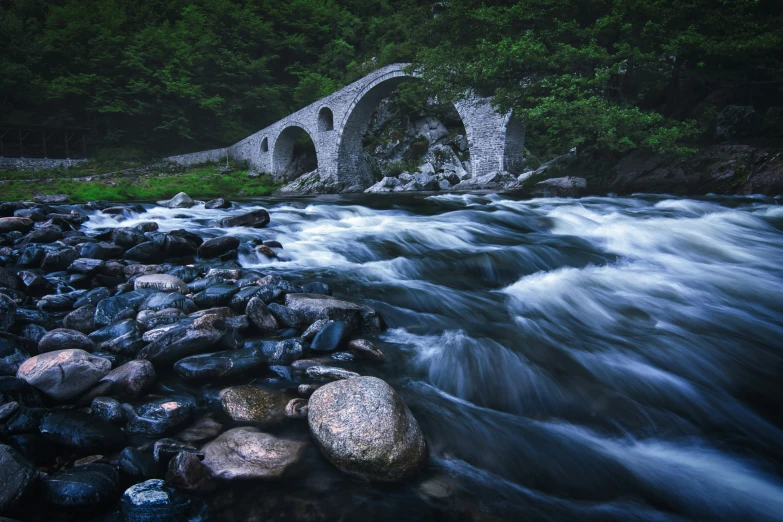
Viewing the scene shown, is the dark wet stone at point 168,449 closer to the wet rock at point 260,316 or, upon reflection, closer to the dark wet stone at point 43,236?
the wet rock at point 260,316

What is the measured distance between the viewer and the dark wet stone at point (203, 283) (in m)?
4.09

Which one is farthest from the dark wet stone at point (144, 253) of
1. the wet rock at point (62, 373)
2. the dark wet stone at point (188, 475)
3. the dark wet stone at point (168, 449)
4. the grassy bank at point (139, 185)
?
the grassy bank at point (139, 185)

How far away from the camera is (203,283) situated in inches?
164

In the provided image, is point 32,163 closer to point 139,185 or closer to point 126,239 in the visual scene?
point 139,185

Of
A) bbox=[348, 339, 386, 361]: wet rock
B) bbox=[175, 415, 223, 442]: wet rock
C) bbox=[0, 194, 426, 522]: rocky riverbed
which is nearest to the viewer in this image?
bbox=[0, 194, 426, 522]: rocky riverbed

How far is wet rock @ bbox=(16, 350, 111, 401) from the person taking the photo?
233cm

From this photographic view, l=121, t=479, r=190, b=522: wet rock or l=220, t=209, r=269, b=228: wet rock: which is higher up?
l=220, t=209, r=269, b=228: wet rock

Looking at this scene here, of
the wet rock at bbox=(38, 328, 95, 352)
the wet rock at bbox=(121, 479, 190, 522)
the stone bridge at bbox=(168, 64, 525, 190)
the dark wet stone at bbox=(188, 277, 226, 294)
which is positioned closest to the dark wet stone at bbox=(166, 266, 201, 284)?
the dark wet stone at bbox=(188, 277, 226, 294)

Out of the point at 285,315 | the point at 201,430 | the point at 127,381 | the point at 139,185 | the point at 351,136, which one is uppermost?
the point at 351,136

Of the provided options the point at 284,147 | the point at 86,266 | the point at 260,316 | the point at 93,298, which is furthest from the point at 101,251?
the point at 284,147

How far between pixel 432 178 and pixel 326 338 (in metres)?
17.8

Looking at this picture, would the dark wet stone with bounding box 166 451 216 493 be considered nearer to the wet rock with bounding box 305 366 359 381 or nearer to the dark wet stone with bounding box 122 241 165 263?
the wet rock with bounding box 305 366 359 381

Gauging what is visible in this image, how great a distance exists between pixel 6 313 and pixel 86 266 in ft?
4.91

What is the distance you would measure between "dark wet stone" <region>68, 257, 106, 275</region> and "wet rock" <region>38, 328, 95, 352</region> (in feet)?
6.52
